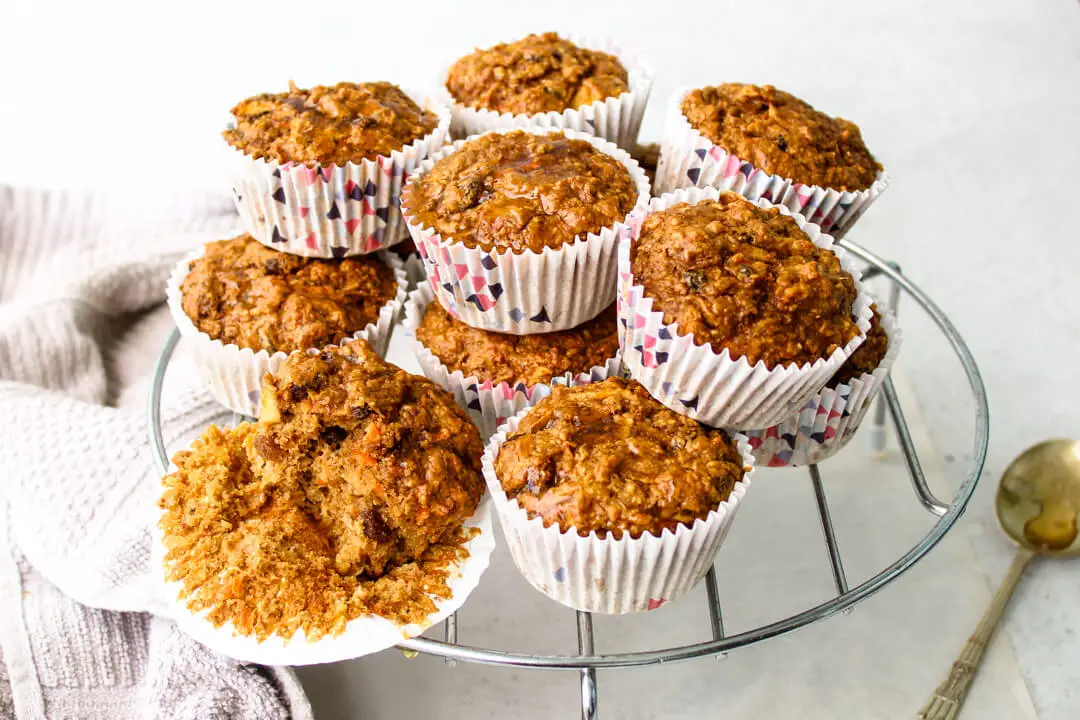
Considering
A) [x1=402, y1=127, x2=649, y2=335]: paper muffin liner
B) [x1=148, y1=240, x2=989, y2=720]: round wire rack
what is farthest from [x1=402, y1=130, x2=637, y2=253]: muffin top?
[x1=148, y1=240, x2=989, y2=720]: round wire rack

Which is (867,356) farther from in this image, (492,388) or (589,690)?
(589,690)

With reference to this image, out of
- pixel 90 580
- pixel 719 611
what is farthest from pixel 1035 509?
pixel 90 580

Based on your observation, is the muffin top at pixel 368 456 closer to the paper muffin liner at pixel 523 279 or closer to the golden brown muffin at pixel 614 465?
the golden brown muffin at pixel 614 465

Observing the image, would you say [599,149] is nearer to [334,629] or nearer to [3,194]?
[334,629]

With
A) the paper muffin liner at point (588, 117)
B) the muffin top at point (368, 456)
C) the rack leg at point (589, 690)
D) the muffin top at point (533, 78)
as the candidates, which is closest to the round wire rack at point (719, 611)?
the rack leg at point (589, 690)

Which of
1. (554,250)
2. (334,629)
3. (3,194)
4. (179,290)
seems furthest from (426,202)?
(3,194)
